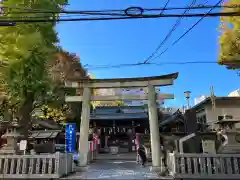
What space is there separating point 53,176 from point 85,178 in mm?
1298

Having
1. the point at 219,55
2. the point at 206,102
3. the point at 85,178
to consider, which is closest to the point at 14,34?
the point at 85,178

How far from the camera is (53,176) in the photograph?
9945 millimetres

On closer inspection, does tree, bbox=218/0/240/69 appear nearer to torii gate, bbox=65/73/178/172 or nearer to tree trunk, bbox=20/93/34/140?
torii gate, bbox=65/73/178/172

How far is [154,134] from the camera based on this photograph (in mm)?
13281

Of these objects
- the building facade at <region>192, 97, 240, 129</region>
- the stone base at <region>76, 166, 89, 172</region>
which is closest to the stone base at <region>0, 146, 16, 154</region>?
the stone base at <region>76, 166, 89, 172</region>

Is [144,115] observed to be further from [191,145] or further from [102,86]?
[191,145]

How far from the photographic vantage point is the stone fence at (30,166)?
9961mm

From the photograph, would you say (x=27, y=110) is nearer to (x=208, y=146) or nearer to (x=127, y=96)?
(x=127, y=96)

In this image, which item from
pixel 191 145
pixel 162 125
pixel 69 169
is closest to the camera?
pixel 191 145

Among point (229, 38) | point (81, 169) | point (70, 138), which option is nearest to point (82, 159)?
point (81, 169)

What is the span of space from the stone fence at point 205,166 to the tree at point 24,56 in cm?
903

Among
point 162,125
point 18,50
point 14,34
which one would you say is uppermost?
point 14,34

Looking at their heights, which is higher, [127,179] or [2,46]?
[2,46]

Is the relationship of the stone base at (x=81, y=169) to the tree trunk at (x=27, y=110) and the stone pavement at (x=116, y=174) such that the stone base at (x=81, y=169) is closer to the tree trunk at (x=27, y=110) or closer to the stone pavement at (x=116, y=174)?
the stone pavement at (x=116, y=174)
